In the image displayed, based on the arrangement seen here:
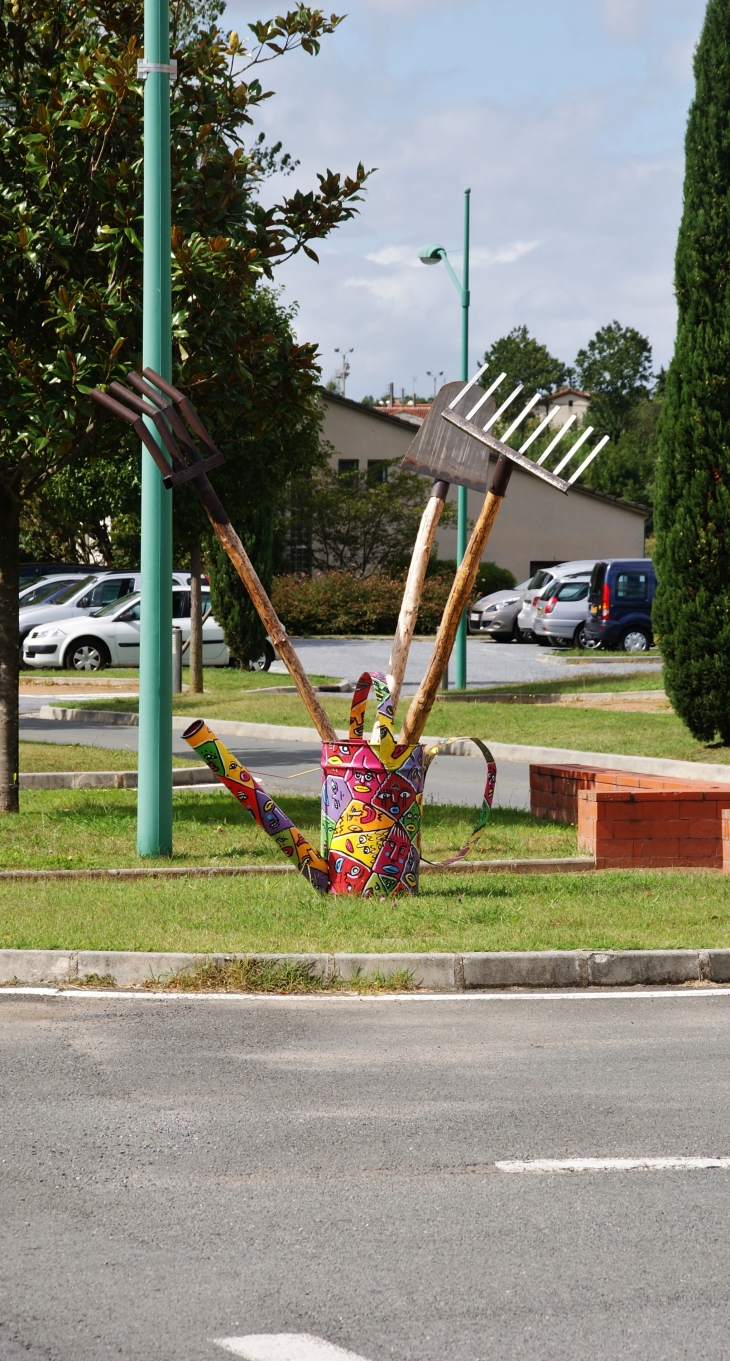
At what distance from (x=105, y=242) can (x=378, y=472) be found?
37.2 metres

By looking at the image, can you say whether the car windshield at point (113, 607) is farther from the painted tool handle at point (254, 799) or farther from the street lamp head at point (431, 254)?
the painted tool handle at point (254, 799)

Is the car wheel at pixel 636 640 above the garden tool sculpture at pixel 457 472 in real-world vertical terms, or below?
below

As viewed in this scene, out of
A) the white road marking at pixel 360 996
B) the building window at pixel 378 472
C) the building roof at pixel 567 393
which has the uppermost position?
the building roof at pixel 567 393

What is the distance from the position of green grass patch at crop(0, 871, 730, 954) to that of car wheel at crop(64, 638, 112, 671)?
2011 centimetres

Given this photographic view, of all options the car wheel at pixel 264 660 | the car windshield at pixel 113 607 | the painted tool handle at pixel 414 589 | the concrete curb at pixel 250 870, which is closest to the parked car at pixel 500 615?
the car wheel at pixel 264 660

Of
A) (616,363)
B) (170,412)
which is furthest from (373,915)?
(616,363)

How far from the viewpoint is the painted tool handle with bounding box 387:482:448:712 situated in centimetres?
872

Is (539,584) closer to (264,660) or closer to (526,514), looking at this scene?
(264,660)

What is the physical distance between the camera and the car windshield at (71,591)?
30938 millimetres

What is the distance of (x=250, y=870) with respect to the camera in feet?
31.8

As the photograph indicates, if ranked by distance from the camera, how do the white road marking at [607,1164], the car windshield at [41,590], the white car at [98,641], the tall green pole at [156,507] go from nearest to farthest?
the white road marking at [607,1164]
the tall green pole at [156,507]
the white car at [98,641]
the car windshield at [41,590]

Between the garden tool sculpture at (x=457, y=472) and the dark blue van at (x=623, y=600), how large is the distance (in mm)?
24486

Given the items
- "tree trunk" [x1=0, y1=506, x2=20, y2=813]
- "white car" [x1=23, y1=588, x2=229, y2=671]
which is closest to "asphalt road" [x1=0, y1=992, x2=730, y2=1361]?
"tree trunk" [x1=0, y1=506, x2=20, y2=813]

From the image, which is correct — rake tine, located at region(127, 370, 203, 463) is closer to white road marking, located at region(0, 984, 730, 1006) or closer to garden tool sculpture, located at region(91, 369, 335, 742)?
garden tool sculpture, located at region(91, 369, 335, 742)
